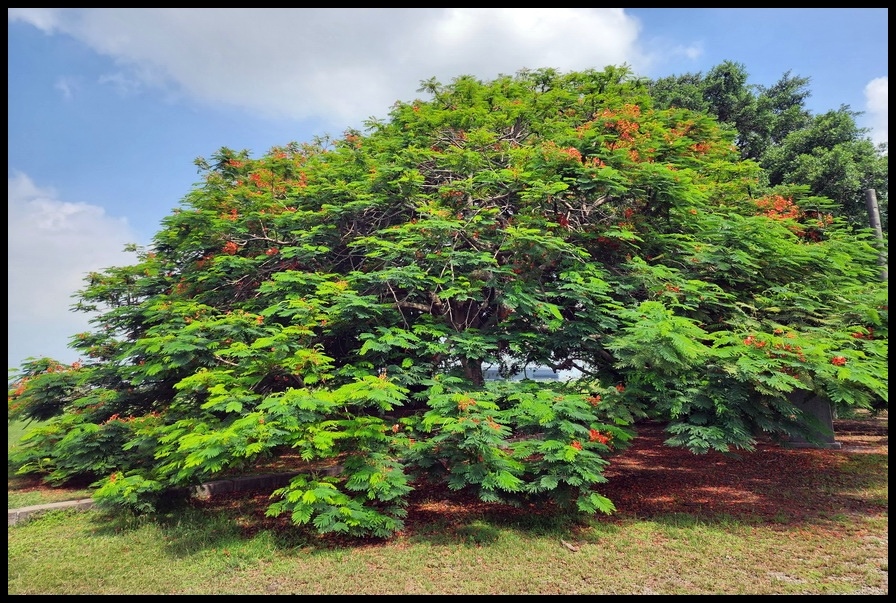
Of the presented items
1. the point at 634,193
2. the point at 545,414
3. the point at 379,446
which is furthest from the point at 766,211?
the point at 379,446

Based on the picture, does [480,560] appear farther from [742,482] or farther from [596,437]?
[742,482]

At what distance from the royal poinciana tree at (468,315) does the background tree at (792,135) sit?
441 cm

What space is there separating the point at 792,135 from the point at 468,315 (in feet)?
42.7

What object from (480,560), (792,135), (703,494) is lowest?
(480,560)

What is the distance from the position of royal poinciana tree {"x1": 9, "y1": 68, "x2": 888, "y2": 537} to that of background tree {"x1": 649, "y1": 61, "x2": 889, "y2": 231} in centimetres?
441

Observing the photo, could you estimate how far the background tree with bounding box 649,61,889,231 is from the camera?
46.1 feet

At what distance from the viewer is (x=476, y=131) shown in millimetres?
9188

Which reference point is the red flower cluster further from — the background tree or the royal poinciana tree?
the background tree

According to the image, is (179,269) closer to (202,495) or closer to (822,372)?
(202,495)

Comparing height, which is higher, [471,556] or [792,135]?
[792,135]

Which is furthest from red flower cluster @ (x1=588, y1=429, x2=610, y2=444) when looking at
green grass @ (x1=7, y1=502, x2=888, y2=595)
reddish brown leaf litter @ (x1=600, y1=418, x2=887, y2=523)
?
reddish brown leaf litter @ (x1=600, y1=418, x2=887, y2=523)

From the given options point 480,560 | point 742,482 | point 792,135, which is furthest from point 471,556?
point 792,135

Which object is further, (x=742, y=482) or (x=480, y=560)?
(x=742, y=482)

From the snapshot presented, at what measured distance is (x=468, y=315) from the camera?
8.90 m
